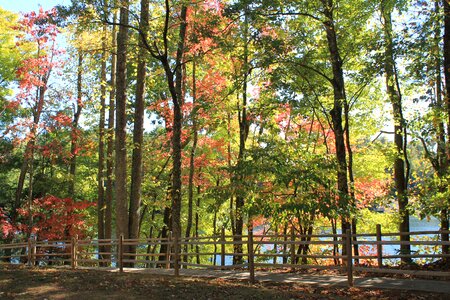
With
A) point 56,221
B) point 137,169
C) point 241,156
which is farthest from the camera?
point 56,221

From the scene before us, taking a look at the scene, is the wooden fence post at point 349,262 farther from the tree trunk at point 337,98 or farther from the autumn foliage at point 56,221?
the autumn foliage at point 56,221

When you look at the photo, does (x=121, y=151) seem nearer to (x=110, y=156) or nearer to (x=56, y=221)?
(x=110, y=156)

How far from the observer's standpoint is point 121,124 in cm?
1616

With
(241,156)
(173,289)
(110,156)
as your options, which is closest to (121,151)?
(110,156)

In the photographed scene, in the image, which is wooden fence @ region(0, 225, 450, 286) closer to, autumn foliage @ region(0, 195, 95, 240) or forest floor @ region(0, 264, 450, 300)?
forest floor @ region(0, 264, 450, 300)

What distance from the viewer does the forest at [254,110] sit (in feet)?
37.2

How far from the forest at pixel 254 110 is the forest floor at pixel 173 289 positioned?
2.18 m

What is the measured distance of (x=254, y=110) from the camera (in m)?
15.7

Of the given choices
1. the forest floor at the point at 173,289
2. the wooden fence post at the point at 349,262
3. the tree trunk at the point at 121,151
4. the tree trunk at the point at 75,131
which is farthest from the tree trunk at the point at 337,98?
the tree trunk at the point at 75,131

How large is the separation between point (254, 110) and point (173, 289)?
8.45 m

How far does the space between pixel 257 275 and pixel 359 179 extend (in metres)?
11.2

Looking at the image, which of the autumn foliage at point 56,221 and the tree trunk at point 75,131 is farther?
the tree trunk at point 75,131

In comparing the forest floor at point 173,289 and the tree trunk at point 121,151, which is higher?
the tree trunk at point 121,151

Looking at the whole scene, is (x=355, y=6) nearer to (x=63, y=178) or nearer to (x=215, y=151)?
(x=215, y=151)
